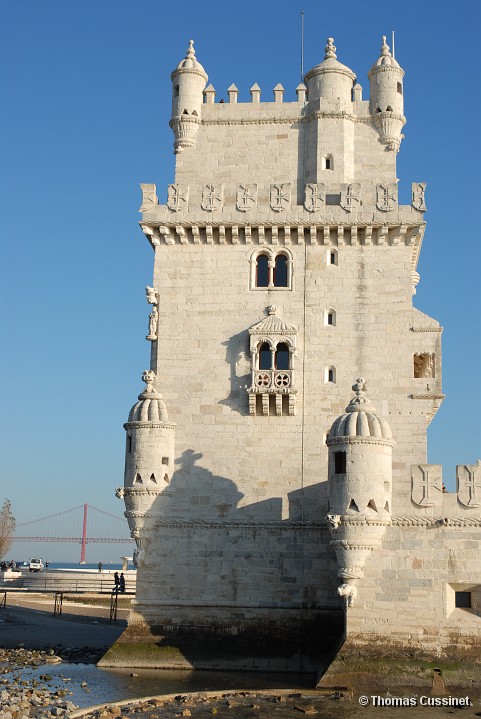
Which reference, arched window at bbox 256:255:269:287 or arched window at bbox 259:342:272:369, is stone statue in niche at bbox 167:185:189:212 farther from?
arched window at bbox 259:342:272:369

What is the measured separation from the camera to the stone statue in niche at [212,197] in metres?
32.5

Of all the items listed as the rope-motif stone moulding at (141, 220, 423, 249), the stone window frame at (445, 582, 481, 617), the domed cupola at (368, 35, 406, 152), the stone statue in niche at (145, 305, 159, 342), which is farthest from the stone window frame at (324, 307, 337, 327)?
the stone window frame at (445, 582, 481, 617)

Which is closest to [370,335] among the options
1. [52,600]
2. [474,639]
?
[474,639]

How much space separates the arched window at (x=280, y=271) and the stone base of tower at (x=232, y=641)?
444 inches

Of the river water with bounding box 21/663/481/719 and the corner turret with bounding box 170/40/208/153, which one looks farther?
the corner turret with bounding box 170/40/208/153

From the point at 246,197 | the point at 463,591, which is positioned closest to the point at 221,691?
the point at 463,591

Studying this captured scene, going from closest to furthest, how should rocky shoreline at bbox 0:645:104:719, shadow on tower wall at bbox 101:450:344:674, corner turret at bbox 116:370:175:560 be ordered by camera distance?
rocky shoreline at bbox 0:645:104:719, shadow on tower wall at bbox 101:450:344:674, corner turret at bbox 116:370:175:560

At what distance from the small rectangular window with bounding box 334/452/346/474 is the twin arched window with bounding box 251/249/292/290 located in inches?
284

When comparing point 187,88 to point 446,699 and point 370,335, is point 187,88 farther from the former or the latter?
point 446,699

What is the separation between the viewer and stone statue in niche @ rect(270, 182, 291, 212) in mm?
32250

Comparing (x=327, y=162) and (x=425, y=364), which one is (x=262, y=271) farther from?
(x=425, y=364)

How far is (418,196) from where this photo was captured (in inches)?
1259

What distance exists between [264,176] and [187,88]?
4.55 m

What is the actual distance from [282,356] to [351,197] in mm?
6162
